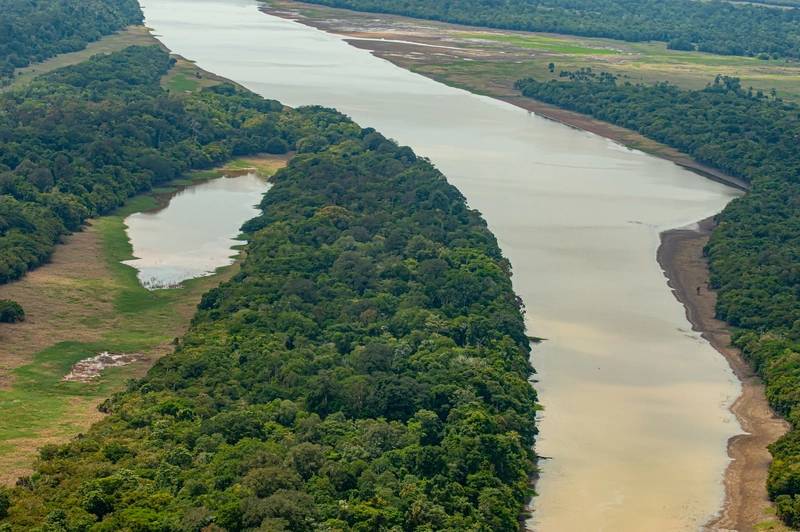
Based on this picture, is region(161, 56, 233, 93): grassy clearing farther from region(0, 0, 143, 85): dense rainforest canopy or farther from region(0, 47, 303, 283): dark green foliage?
region(0, 0, 143, 85): dense rainforest canopy

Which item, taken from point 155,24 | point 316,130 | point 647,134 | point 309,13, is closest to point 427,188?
point 316,130

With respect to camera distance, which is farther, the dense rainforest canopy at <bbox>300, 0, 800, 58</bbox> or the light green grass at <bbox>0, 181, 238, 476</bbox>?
the dense rainforest canopy at <bbox>300, 0, 800, 58</bbox>

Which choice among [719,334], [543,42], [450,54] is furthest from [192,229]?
[543,42]

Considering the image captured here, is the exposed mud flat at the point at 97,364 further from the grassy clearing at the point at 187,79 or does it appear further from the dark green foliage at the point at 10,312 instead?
the grassy clearing at the point at 187,79

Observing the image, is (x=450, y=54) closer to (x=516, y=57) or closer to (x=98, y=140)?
(x=516, y=57)

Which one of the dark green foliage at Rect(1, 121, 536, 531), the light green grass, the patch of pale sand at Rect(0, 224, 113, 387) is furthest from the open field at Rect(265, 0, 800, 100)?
the light green grass

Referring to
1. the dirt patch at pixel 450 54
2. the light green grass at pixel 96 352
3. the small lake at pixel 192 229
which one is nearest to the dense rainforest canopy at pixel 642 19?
the dirt patch at pixel 450 54
